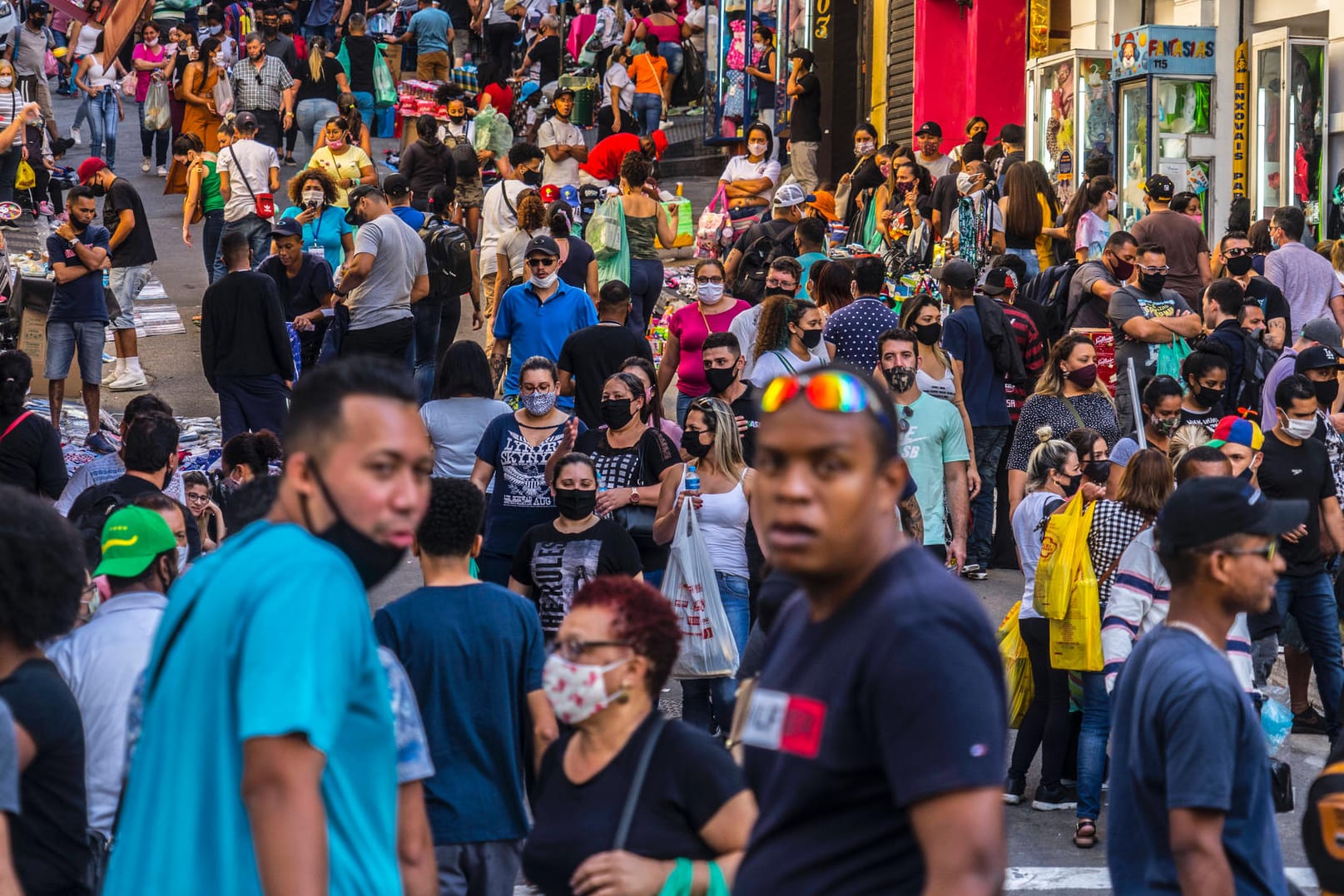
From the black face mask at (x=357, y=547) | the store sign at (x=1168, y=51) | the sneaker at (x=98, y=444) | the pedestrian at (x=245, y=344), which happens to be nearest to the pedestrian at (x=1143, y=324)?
the pedestrian at (x=245, y=344)

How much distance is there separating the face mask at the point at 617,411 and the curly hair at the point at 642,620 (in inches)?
168

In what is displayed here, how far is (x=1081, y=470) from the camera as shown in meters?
8.68

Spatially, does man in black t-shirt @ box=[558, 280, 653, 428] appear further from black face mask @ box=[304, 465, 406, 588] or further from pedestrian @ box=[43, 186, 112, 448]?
black face mask @ box=[304, 465, 406, 588]

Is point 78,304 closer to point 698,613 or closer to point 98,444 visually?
point 98,444

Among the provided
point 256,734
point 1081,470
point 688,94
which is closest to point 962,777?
point 256,734

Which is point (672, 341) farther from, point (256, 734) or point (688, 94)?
point (688, 94)

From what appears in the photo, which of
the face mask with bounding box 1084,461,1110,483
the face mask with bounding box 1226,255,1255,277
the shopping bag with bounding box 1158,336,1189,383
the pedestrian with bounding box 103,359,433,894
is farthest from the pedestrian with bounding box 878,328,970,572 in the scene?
the pedestrian with bounding box 103,359,433,894

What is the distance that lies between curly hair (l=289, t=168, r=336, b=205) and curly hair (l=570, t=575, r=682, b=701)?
36.1 feet

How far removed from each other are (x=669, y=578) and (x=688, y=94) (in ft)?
69.8

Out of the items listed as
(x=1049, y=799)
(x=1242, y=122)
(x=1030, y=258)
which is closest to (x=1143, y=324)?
(x=1030, y=258)

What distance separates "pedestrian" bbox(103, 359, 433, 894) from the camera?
2.66 m

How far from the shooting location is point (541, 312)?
11.5m

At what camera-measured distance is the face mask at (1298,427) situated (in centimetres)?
905

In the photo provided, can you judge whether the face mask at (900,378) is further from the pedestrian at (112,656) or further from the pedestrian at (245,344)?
the pedestrian at (112,656)
